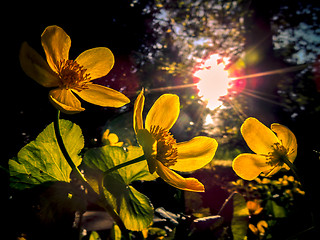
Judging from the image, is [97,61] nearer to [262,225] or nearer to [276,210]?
[262,225]

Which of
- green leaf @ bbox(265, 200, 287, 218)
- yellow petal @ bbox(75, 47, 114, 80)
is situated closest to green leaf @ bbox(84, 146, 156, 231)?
yellow petal @ bbox(75, 47, 114, 80)

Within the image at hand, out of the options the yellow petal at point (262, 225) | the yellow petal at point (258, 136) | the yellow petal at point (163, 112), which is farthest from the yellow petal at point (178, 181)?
the yellow petal at point (262, 225)

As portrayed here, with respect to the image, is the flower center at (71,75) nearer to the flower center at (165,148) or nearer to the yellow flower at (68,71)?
the yellow flower at (68,71)

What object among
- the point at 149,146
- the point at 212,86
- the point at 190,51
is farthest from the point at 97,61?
the point at 190,51

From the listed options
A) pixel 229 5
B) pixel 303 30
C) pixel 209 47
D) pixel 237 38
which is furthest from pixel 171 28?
pixel 303 30

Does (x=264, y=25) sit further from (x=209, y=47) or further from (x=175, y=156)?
(x=175, y=156)

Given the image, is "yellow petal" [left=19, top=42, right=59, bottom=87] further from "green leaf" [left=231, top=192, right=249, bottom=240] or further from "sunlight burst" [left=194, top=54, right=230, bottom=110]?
"green leaf" [left=231, top=192, right=249, bottom=240]

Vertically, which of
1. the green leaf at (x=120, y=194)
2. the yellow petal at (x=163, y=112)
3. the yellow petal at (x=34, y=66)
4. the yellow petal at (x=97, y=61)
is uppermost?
the yellow petal at (x=97, y=61)
